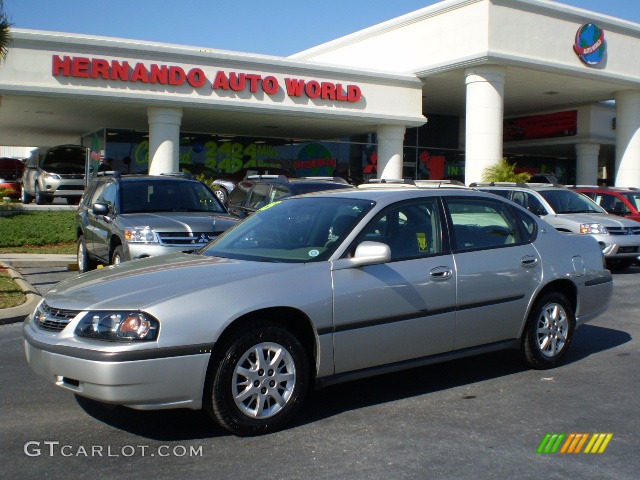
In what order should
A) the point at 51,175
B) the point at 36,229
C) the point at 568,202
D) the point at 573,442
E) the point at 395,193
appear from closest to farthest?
the point at 573,442
the point at 395,193
the point at 568,202
the point at 36,229
the point at 51,175

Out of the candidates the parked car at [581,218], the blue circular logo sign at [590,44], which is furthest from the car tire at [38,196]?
the blue circular logo sign at [590,44]

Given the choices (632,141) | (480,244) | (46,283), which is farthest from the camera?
(632,141)

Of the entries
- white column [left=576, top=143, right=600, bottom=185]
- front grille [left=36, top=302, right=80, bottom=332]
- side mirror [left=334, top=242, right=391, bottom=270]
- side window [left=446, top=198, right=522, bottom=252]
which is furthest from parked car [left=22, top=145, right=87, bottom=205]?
white column [left=576, top=143, right=600, bottom=185]

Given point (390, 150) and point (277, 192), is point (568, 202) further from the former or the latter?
point (390, 150)

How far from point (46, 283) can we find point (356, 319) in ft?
27.1

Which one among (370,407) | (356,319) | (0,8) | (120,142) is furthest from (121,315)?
(120,142)

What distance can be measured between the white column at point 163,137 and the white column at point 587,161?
20.8 m

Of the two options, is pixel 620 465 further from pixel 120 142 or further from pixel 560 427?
pixel 120 142

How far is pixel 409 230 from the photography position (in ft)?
19.6

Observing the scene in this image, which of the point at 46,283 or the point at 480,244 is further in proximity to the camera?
the point at 46,283

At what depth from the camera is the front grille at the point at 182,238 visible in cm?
998

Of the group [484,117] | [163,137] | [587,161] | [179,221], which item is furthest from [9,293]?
[587,161]

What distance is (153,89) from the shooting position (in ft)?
76.4

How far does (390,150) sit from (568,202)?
1363 cm
